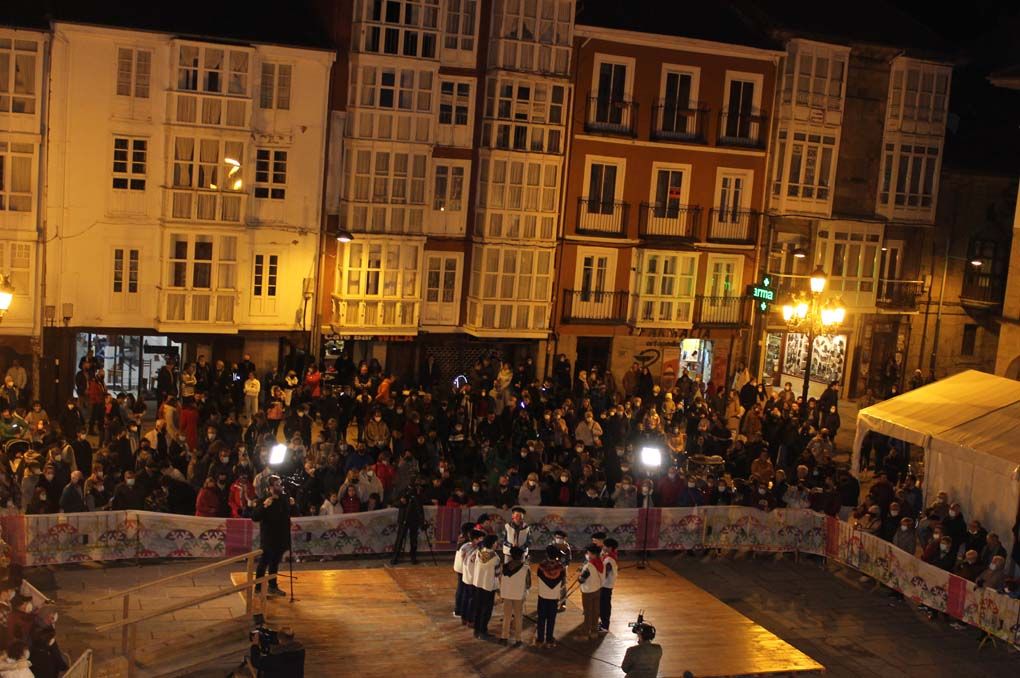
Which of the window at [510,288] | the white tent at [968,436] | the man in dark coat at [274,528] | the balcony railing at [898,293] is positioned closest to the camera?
the man in dark coat at [274,528]

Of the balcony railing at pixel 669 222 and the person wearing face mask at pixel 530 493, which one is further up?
the balcony railing at pixel 669 222

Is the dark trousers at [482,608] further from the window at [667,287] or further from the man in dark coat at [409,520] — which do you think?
the window at [667,287]

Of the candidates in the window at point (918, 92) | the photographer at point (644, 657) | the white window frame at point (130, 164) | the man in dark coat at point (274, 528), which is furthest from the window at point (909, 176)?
the photographer at point (644, 657)

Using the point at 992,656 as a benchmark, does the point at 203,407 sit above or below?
above

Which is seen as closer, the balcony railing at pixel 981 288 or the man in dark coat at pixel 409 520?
the man in dark coat at pixel 409 520

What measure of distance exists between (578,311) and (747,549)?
15.5 metres

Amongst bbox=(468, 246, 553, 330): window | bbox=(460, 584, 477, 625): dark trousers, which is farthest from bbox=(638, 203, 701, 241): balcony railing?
bbox=(460, 584, 477, 625): dark trousers

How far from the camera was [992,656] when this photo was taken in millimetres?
22969

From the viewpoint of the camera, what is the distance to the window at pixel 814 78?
143 feet

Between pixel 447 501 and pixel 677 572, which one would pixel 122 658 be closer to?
pixel 447 501

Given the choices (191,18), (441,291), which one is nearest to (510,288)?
(441,291)

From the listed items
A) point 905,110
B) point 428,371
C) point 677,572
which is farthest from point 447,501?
Answer: point 905,110

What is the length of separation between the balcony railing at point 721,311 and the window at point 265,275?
13888 mm

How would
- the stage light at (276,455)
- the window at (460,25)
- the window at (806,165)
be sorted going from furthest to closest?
the window at (806,165) → the window at (460,25) → the stage light at (276,455)
